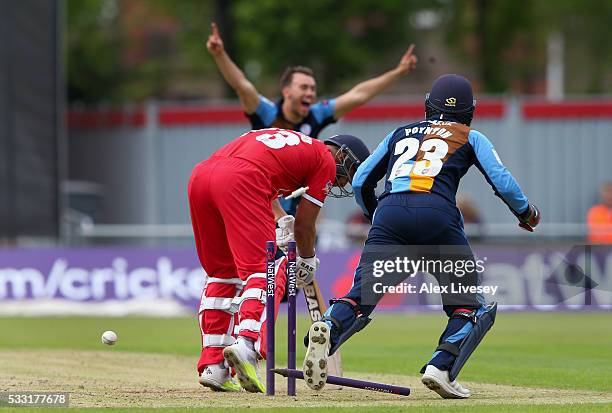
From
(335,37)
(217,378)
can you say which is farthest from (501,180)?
(335,37)

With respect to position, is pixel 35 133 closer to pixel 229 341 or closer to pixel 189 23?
pixel 229 341

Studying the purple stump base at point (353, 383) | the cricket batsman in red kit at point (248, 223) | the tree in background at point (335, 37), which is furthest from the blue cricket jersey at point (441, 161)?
the tree in background at point (335, 37)

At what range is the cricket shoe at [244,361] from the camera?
9.23 meters

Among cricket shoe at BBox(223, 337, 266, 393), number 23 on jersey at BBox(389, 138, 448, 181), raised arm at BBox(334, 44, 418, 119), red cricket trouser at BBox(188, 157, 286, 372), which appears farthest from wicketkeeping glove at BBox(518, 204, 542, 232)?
raised arm at BBox(334, 44, 418, 119)

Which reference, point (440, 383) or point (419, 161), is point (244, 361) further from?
point (419, 161)

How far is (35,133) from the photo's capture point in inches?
933

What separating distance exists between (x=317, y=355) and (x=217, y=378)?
138 cm

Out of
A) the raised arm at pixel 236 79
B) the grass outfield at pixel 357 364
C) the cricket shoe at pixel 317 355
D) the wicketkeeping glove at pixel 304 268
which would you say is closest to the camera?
the cricket shoe at pixel 317 355

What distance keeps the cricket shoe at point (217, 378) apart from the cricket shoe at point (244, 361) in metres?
0.56

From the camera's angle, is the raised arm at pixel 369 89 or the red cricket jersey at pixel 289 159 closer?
the red cricket jersey at pixel 289 159

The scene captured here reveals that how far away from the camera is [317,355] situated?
29.4 ft

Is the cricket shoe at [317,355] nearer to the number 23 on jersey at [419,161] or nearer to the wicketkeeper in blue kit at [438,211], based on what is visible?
the wicketkeeper in blue kit at [438,211]

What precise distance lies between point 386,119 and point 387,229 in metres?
19.3

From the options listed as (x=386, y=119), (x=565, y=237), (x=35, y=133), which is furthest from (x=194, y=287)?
(x=386, y=119)
